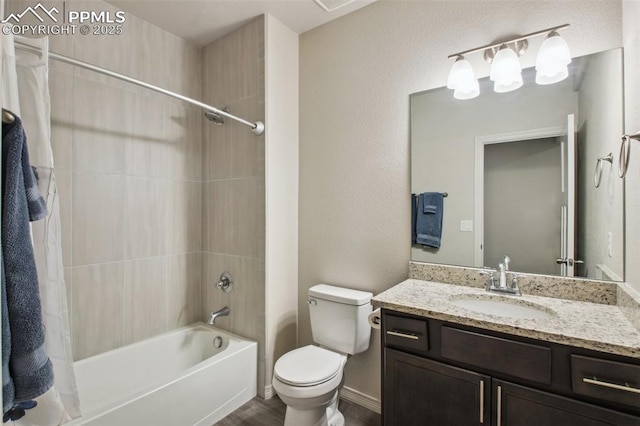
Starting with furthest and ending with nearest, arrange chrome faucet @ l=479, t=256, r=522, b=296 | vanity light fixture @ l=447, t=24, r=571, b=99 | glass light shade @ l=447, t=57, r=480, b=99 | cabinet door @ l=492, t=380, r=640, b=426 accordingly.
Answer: glass light shade @ l=447, t=57, r=480, b=99 < chrome faucet @ l=479, t=256, r=522, b=296 < vanity light fixture @ l=447, t=24, r=571, b=99 < cabinet door @ l=492, t=380, r=640, b=426

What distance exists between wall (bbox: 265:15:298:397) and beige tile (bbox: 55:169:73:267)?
1.14 metres

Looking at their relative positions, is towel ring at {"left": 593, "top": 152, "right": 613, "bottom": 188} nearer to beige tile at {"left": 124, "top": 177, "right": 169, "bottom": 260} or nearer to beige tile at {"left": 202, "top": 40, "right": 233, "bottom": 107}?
beige tile at {"left": 202, "top": 40, "right": 233, "bottom": 107}

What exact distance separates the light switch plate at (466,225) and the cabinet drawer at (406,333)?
663 millimetres

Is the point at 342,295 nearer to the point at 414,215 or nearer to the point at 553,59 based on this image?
the point at 414,215

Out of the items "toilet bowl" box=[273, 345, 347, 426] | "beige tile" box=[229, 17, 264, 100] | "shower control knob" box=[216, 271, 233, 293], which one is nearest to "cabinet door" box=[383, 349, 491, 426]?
"toilet bowl" box=[273, 345, 347, 426]

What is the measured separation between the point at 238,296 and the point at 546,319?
181 centimetres

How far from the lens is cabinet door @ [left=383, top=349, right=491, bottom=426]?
3.83 feet

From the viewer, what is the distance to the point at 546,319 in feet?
4.03

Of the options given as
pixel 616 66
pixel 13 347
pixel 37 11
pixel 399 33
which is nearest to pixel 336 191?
pixel 399 33

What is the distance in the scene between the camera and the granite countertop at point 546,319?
3.22 feet

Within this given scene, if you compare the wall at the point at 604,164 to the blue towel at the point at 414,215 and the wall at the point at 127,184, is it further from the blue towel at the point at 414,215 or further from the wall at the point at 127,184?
the wall at the point at 127,184

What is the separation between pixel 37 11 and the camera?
1.72 meters

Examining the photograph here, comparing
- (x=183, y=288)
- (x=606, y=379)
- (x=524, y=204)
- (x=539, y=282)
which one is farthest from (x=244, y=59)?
(x=606, y=379)

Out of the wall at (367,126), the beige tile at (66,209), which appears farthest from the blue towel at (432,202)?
the beige tile at (66,209)
